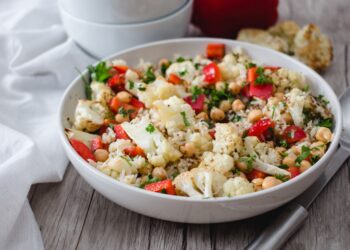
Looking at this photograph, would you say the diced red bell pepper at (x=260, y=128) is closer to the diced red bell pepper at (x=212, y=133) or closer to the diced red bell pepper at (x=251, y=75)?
the diced red bell pepper at (x=212, y=133)

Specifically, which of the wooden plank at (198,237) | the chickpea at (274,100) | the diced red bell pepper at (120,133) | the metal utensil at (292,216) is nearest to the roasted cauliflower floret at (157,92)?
the diced red bell pepper at (120,133)

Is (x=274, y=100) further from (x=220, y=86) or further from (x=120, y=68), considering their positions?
(x=120, y=68)

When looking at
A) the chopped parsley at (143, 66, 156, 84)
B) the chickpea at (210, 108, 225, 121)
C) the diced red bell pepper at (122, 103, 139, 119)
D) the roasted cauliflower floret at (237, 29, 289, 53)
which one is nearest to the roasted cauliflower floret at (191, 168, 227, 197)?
the chickpea at (210, 108, 225, 121)

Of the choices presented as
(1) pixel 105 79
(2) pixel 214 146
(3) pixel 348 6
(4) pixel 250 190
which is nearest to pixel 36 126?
(1) pixel 105 79

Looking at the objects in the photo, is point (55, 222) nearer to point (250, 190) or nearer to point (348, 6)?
point (250, 190)

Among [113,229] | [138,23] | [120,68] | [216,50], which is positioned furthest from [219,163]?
[138,23]

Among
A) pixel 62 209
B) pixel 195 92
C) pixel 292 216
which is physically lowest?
pixel 62 209

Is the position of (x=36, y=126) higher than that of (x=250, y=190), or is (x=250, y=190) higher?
(x=250, y=190)
